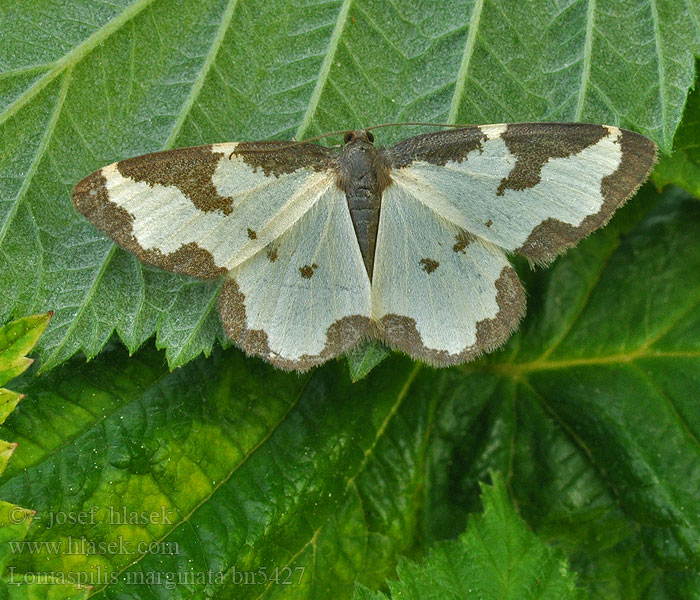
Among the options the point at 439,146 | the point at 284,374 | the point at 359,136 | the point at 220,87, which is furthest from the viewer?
the point at 284,374

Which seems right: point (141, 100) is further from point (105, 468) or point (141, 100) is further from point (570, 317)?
point (570, 317)

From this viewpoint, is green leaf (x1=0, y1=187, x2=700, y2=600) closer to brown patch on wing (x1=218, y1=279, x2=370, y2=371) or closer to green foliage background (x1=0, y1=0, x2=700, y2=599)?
green foliage background (x1=0, y1=0, x2=700, y2=599)

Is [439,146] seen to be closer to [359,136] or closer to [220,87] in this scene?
[359,136]

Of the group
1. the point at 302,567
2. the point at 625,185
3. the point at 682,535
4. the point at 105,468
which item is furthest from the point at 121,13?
the point at 682,535

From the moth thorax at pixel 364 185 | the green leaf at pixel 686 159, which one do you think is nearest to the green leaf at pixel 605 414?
the green leaf at pixel 686 159

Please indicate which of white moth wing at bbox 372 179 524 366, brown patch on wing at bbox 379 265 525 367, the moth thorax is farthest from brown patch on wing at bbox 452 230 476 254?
the moth thorax

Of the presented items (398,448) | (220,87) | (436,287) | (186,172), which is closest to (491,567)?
(398,448)

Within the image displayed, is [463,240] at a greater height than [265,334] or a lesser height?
greater
